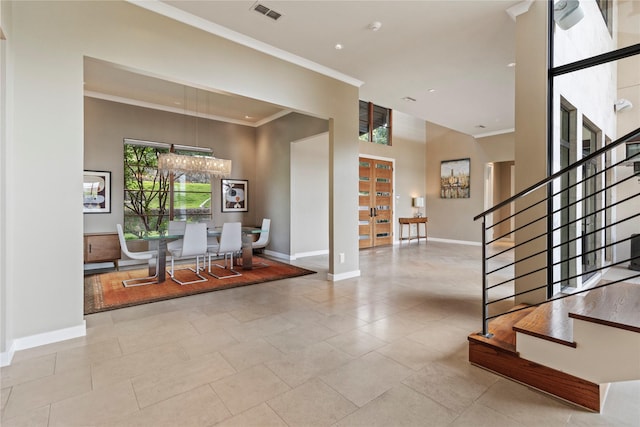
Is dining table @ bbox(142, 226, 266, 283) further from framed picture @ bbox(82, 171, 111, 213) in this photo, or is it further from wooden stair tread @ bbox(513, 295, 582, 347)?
wooden stair tread @ bbox(513, 295, 582, 347)

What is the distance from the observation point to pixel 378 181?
9.33 metres

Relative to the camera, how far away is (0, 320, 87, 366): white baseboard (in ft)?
7.86

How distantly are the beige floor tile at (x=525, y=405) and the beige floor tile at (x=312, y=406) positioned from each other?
0.89 meters

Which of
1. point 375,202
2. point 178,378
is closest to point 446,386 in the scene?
point 178,378

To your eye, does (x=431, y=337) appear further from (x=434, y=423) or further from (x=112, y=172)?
(x=112, y=172)

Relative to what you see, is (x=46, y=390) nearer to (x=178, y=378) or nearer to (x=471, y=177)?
(x=178, y=378)

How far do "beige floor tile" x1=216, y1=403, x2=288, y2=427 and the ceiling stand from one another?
335cm

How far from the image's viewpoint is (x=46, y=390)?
2055 millimetres

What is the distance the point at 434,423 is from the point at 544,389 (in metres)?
0.90

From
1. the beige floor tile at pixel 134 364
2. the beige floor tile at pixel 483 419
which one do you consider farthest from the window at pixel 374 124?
the beige floor tile at pixel 483 419

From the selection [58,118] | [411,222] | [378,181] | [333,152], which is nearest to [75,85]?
[58,118]

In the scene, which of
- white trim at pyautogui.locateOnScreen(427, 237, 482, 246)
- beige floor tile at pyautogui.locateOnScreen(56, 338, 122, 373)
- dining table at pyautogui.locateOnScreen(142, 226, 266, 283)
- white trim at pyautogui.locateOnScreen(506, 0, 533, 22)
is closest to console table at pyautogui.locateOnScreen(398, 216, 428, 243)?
white trim at pyautogui.locateOnScreen(427, 237, 482, 246)

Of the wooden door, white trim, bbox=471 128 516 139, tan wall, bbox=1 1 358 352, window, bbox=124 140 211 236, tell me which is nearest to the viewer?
tan wall, bbox=1 1 358 352

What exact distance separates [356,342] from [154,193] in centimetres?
565
